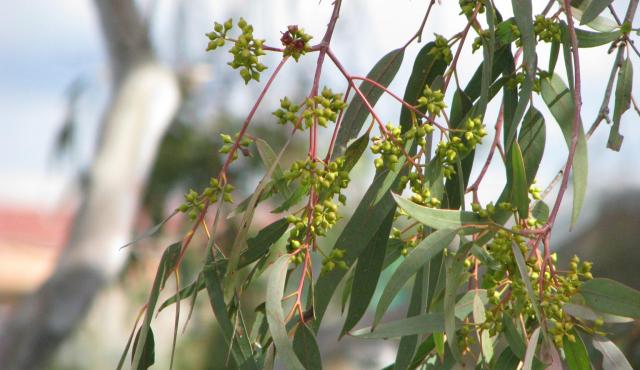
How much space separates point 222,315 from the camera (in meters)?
0.71

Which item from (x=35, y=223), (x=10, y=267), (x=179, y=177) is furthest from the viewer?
(x=35, y=223)

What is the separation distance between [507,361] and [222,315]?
226 millimetres

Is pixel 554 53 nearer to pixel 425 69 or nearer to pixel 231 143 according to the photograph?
pixel 425 69

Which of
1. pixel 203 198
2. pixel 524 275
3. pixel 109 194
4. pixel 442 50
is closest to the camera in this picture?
pixel 524 275

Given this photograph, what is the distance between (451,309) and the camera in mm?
627

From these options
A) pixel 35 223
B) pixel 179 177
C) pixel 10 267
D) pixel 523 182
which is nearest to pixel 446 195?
pixel 523 182

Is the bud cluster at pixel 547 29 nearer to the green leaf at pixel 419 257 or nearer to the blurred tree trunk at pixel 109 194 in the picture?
the green leaf at pixel 419 257

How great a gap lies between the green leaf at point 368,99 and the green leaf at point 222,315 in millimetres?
132

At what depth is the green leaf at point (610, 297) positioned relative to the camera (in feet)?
2.12

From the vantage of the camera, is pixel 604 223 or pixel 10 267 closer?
pixel 604 223

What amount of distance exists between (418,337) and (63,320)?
2619mm

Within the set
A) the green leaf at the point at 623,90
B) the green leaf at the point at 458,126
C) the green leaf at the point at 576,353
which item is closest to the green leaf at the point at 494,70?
the green leaf at the point at 458,126

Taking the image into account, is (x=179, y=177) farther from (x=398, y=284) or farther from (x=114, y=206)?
(x=398, y=284)

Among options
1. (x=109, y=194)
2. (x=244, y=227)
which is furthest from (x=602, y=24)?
(x=109, y=194)
